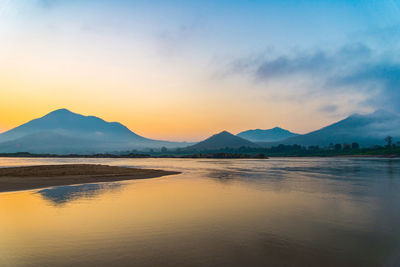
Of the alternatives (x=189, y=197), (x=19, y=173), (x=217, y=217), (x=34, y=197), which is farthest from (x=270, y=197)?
(x=19, y=173)

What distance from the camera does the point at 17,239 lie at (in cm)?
1158

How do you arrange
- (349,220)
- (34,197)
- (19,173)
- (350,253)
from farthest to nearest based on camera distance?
(19,173), (34,197), (349,220), (350,253)

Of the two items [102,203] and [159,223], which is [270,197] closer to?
[159,223]

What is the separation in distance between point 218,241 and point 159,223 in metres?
4.48

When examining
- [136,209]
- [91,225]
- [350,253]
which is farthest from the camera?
[136,209]

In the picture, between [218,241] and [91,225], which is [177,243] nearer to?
[218,241]

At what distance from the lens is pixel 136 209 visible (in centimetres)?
1806

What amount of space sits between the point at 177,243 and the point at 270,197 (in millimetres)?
14516

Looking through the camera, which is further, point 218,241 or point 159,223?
point 159,223

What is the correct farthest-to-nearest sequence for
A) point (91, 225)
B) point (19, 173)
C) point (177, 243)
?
point (19, 173), point (91, 225), point (177, 243)

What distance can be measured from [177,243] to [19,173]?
39.0m

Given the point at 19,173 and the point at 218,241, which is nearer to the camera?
the point at 218,241

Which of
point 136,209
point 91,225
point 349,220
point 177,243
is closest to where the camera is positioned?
point 177,243

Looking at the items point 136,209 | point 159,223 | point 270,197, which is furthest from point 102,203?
point 270,197
